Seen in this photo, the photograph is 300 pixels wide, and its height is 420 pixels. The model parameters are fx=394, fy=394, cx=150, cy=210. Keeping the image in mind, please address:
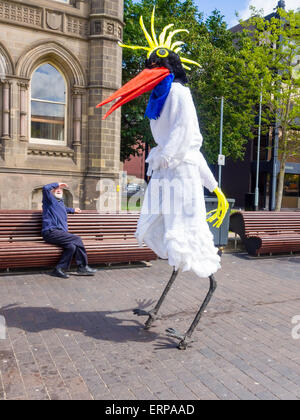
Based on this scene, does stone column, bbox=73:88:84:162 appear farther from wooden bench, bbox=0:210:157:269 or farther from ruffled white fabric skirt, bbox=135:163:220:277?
ruffled white fabric skirt, bbox=135:163:220:277

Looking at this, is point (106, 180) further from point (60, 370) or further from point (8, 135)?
point (60, 370)

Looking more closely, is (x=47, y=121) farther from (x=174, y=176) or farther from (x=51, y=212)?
(x=174, y=176)

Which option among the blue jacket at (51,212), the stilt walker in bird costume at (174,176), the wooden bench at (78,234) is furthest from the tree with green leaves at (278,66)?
the stilt walker in bird costume at (174,176)

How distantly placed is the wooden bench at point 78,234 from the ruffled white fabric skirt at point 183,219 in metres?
2.96

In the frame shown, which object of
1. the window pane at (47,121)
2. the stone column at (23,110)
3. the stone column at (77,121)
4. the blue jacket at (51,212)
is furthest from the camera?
the stone column at (77,121)

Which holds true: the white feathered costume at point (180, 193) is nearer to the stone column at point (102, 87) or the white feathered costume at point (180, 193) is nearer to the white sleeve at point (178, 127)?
the white sleeve at point (178, 127)

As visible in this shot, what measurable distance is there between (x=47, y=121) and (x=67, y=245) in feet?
28.0

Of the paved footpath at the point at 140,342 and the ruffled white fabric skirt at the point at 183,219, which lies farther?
the ruffled white fabric skirt at the point at 183,219

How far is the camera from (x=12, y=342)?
3.71 metres

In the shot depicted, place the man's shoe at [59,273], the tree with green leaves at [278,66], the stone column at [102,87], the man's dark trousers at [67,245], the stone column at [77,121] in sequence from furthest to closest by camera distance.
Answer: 1. the tree with green leaves at [278,66]
2. the stone column at [77,121]
3. the stone column at [102,87]
4. the man's dark trousers at [67,245]
5. the man's shoe at [59,273]

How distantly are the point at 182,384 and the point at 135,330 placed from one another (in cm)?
121

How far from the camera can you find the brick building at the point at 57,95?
12625 mm

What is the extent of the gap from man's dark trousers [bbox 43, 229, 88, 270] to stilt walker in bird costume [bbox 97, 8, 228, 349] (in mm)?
2616

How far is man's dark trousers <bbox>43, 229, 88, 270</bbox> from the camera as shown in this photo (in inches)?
249
